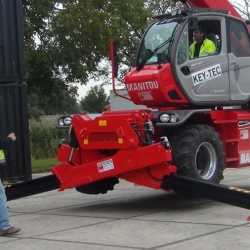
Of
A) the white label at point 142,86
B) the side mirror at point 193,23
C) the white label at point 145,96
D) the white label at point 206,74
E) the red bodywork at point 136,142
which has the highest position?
the side mirror at point 193,23

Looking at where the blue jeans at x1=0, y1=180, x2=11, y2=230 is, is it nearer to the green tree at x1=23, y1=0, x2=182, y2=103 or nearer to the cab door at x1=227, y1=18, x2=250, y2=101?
the cab door at x1=227, y1=18, x2=250, y2=101

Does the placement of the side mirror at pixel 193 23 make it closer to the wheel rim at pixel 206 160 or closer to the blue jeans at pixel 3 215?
the wheel rim at pixel 206 160

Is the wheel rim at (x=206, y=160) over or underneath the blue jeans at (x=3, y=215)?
over

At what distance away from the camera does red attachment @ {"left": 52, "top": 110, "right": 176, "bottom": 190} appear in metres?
9.51

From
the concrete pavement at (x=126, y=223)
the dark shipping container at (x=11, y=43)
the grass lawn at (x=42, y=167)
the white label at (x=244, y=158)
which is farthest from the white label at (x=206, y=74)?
the grass lawn at (x=42, y=167)

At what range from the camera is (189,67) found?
10.5m

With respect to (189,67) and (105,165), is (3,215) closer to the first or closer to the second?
(105,165)

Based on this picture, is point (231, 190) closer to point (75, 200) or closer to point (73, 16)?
point (75, 200)

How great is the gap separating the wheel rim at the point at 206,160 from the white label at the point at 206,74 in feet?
3.63

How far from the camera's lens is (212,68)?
35.1 feet

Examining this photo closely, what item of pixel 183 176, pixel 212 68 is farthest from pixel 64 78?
pixel 183 176

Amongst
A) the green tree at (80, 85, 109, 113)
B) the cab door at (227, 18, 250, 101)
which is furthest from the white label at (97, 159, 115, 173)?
the green tree at (80, 85, 109, 113)

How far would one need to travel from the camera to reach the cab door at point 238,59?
11070 mm

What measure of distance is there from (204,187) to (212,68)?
248cm
